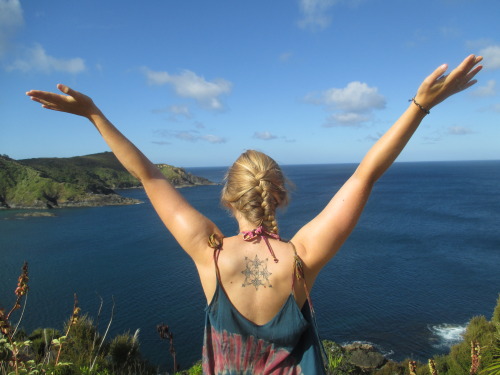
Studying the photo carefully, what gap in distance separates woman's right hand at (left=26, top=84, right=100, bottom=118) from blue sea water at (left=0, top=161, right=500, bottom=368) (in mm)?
18353

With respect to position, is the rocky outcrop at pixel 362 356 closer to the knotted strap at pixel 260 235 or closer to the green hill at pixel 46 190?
the knotted strap at pixel 260 235

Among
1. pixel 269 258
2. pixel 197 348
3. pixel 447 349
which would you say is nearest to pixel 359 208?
pixel 269 258

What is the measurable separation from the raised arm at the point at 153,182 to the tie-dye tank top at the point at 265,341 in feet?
0.33

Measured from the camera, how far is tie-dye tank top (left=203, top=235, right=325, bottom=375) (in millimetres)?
1261

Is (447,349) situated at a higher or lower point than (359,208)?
lower

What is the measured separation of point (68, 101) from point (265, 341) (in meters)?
1.17

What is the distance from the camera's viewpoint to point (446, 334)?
2042 cm

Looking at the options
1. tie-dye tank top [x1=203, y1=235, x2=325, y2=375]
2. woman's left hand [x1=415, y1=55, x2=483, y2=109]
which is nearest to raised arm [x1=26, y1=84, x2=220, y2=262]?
tie-dye tank top [x1=203, y1=235, x2=325, y2=375]

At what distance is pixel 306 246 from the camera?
1276mm

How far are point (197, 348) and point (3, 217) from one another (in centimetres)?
5137

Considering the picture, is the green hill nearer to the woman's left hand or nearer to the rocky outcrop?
the rocky outcrop

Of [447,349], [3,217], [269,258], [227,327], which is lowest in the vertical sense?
[447,349]

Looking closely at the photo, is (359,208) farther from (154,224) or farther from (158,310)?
(154,224)

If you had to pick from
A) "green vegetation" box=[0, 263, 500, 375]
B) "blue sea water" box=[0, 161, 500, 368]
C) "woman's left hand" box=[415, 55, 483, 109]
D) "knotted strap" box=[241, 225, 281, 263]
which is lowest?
"blue sea water" box=[0, 161, 500, 368]
